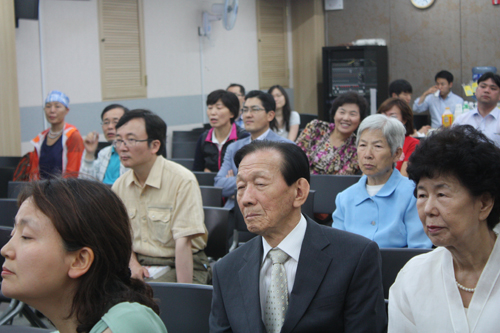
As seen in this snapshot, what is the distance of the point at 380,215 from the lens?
248 centimetres

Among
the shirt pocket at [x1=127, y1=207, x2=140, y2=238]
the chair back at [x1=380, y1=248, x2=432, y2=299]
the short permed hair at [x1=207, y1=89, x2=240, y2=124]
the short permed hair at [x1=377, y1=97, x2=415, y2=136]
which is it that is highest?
the short permed hair at [x1=207, y1=89, x2=240, y2=124]

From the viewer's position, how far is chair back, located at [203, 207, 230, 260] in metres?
2.93

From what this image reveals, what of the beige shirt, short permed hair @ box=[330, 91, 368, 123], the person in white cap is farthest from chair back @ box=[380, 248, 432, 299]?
the person in white cap

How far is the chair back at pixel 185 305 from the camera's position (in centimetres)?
189

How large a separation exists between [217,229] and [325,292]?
142 centimetres

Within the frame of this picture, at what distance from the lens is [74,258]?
129cm

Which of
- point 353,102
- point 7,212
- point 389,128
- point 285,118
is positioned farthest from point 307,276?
point 285,118

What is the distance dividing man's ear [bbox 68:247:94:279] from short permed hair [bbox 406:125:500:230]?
913 millimetres

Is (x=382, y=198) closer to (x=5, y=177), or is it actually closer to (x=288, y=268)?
(x=288, y=268)

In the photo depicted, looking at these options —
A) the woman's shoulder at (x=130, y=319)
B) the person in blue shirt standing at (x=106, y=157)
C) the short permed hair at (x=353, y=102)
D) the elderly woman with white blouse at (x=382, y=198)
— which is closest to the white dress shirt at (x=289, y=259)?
the woman's shoulder at (x=130, y=319)

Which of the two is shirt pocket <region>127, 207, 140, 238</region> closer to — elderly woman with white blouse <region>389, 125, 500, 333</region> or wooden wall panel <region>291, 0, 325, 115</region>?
elderly woman with white blouse <region>389, 125, 500, 333</region>

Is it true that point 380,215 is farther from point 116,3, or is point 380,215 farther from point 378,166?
point 116,3

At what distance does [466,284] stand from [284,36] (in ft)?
27.7

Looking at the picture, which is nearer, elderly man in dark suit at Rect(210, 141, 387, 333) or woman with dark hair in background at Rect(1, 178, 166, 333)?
woman with dark hair in background at Rect(1, 178, 166, 333)
